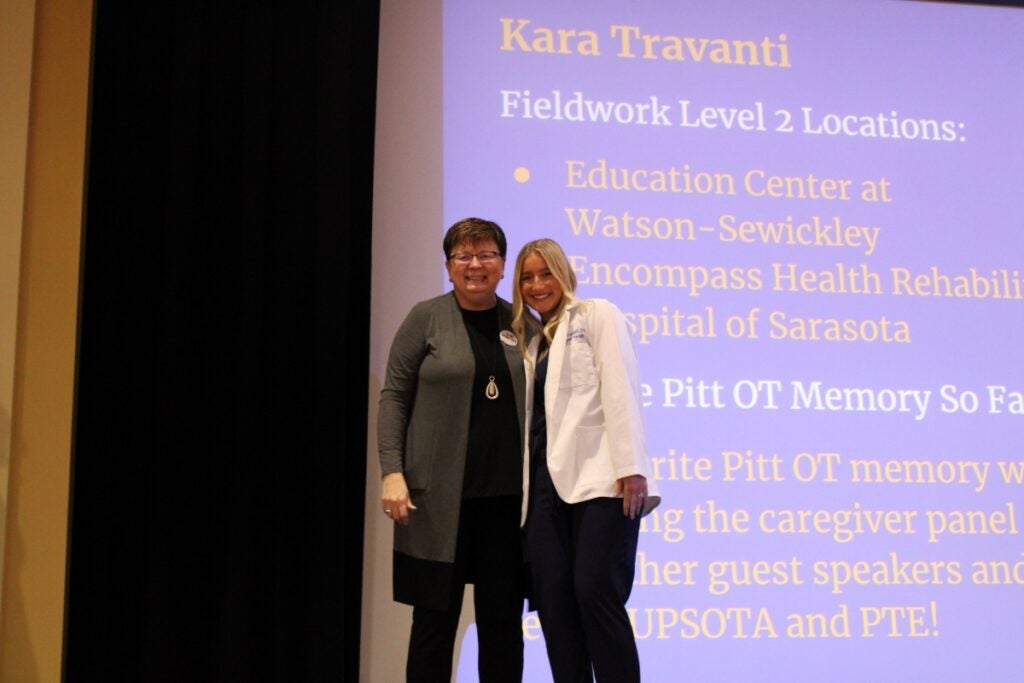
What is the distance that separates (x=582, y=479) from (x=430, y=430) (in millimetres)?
348

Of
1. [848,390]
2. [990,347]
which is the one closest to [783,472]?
[848,390]

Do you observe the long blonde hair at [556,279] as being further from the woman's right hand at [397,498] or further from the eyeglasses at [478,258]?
the woman's right hand at [397,498]

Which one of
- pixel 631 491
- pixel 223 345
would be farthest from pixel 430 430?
pixel 223 345

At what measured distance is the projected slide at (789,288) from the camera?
9.62ft

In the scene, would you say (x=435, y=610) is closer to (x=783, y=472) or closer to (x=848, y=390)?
(x=783, y=472)

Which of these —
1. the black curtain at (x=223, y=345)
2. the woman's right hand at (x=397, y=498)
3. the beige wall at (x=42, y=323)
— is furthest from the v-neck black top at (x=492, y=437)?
the beige wall at (x=42, y=323)

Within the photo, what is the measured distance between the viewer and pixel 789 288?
10.2 feet

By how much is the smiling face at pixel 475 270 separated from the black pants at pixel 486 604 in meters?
0.46

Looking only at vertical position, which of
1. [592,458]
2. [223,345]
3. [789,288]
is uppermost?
[789,288]

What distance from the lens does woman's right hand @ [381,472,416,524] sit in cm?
209

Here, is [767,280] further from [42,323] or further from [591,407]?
[42,323]

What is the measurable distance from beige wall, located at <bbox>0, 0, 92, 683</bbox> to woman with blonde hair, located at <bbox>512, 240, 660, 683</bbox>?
4.94ft

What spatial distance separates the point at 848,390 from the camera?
308 cm

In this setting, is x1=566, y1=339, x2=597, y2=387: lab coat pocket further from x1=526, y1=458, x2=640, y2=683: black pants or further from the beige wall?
the beige wall
